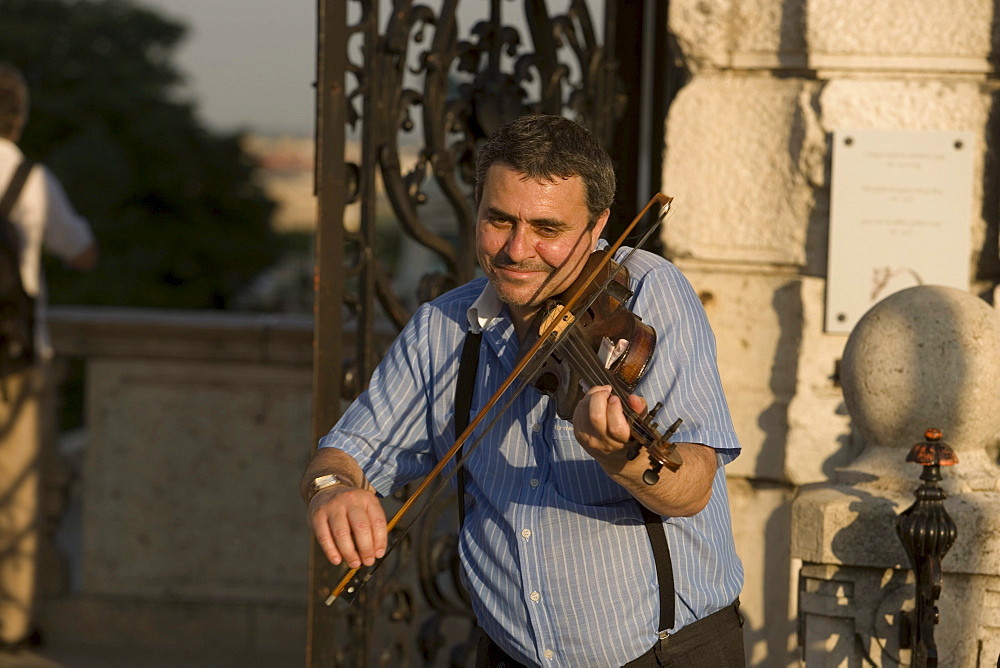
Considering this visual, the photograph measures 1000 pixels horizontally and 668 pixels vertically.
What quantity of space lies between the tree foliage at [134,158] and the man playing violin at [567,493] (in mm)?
14443

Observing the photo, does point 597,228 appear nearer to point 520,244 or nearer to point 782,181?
point 520,244

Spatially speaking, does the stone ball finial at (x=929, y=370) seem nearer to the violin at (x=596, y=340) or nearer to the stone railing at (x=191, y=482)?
the violin at (x=596, y=340)

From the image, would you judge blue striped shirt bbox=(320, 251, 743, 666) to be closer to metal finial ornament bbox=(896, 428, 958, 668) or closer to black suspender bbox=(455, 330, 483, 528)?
black suspender bbox=(455, 330, 483, 528)

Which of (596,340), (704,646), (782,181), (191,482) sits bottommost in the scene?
(191,482)

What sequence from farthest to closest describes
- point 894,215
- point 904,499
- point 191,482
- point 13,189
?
point 191,482 < point 13,189 < point 894,215 < point 904,499

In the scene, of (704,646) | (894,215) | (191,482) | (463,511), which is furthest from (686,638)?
(191,482)

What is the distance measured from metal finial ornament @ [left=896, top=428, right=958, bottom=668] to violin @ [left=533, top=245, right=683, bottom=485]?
74 cm

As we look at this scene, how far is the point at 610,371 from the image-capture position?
6.56 ft

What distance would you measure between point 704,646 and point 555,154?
2.71ft

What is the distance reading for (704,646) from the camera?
2125 mm

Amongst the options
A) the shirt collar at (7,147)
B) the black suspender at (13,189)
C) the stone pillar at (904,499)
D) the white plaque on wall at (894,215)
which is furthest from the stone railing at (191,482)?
the stone pillar at (904,499)

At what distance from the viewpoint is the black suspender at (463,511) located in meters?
2.07

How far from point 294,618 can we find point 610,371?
11.9 feet

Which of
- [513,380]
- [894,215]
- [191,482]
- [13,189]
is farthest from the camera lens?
[191,482]
